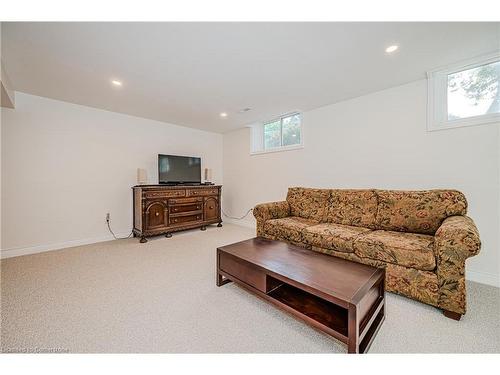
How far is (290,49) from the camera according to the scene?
1.88 meters

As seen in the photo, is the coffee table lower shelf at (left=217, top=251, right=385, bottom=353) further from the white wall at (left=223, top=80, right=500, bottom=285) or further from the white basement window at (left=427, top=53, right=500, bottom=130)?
the white basement window at (left=427, top=53, right=500, bottom=130)

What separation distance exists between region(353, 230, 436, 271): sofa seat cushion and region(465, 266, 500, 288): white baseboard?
0.72 meters

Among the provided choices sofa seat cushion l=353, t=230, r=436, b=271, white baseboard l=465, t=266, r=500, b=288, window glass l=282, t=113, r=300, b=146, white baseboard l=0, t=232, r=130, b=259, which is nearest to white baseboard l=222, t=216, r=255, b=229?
window glass l=282, t=113, r=300, b=146

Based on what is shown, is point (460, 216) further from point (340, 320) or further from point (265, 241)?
point (265, 241)

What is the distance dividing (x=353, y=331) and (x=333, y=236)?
3.74 ft

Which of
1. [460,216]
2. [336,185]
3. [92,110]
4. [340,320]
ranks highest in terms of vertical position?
[92,110]

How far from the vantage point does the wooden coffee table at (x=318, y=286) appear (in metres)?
1.16

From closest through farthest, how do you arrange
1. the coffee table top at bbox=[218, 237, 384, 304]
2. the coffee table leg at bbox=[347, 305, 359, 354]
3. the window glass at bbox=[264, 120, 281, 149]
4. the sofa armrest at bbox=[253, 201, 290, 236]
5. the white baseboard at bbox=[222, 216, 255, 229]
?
the coffee table leg at bbox=[347, 305, 359, 354], the coffee table top at bbox=[218, 237, 384, 304], the sofa armrest at bbox=[253, 201, 290, 236], the window glass at bbox=[264, 120, 281, 149], the white baseboard at bbox=[222, 216, 255, 229]

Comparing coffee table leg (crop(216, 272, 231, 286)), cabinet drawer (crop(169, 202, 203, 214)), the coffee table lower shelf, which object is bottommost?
coffee table leg (crop(216, 272, 231, 286))

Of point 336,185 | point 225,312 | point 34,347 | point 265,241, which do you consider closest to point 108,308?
point 34,347

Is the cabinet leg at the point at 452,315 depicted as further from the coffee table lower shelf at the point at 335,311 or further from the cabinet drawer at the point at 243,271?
the cabinet drawer at the point at 243,271

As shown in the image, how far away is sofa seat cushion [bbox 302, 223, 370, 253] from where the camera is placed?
2.05 metres

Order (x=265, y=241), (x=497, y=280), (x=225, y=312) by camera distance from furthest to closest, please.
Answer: (x=265, y=241) < (x=497, y=280) < (x=225, y=312)

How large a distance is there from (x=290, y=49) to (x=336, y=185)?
2.08 metres
